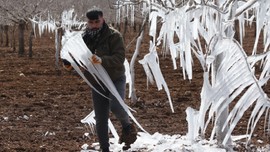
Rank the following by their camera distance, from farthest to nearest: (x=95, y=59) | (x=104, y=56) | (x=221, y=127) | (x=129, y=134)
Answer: (x=221, y=127) < (x=129, y=134) < (x=104, y=56) < (x=95, y=59)

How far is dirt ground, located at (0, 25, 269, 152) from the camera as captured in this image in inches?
252

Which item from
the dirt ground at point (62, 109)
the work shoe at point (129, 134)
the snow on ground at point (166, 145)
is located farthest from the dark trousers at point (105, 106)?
the dirt ground at point (62, 109)

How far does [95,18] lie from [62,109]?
4.62 metres

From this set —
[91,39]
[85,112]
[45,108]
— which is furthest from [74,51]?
[45,108]

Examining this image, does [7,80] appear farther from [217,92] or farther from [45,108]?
[217,92]

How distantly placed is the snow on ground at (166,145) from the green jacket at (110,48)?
102cm

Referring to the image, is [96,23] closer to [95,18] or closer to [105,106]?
[95,18]

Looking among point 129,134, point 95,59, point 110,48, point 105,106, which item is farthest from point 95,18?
point 129,134

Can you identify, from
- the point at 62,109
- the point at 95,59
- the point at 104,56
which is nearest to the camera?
the point at 95,59

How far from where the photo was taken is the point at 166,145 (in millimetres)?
5625

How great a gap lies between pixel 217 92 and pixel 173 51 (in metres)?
1.43

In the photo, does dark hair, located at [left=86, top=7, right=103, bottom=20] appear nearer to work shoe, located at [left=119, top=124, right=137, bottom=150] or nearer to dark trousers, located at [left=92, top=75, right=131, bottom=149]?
dark trousers, located at [left=92, top=75, right=131, bottom=149]

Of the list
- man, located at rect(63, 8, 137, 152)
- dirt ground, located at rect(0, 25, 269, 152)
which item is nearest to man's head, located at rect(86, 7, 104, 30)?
man, located at rect(63, 8, 137, 152)

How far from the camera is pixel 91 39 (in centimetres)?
498
